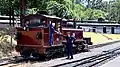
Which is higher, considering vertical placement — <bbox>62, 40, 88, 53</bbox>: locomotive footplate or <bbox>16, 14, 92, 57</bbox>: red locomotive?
<bbox>16, 14, 92, 57</bbox>: red locomotive

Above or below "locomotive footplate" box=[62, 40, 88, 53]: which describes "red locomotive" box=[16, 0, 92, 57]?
above

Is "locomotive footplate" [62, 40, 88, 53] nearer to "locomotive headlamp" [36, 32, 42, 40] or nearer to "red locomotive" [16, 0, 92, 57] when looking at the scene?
A: "red locomotive" [16, 0, 92, 57]

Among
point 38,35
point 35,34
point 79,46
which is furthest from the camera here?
point 79,46

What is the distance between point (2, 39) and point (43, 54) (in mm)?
4397

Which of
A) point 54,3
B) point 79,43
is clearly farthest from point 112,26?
point 79,43

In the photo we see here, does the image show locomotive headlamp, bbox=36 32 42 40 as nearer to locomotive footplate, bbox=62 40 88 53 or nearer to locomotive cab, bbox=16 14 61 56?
locomotive cab, bbox=16 14 61 56

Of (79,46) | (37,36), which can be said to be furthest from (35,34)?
(79,46)

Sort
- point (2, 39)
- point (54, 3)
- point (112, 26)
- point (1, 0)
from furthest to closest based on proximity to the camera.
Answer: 1. point (112, 26)
2. point (54, 3)
3. point (1, 0)
4. point (2, 39)

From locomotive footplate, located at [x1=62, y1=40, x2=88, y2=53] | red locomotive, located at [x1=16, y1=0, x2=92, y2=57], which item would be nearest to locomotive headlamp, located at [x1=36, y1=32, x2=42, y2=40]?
red locomotive, located at [x1=16, y1=0, x2=92, y2=57]

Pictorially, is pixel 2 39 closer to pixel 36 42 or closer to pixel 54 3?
pixel 36 42

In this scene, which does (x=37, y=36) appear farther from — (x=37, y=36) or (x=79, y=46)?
(x=79, y=46)

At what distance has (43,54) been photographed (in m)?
18.5

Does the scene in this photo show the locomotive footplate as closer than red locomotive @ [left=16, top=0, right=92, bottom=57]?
No

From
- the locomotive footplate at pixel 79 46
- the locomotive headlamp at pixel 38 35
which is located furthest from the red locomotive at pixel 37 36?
the locomotive footplate at pixel 79 46
